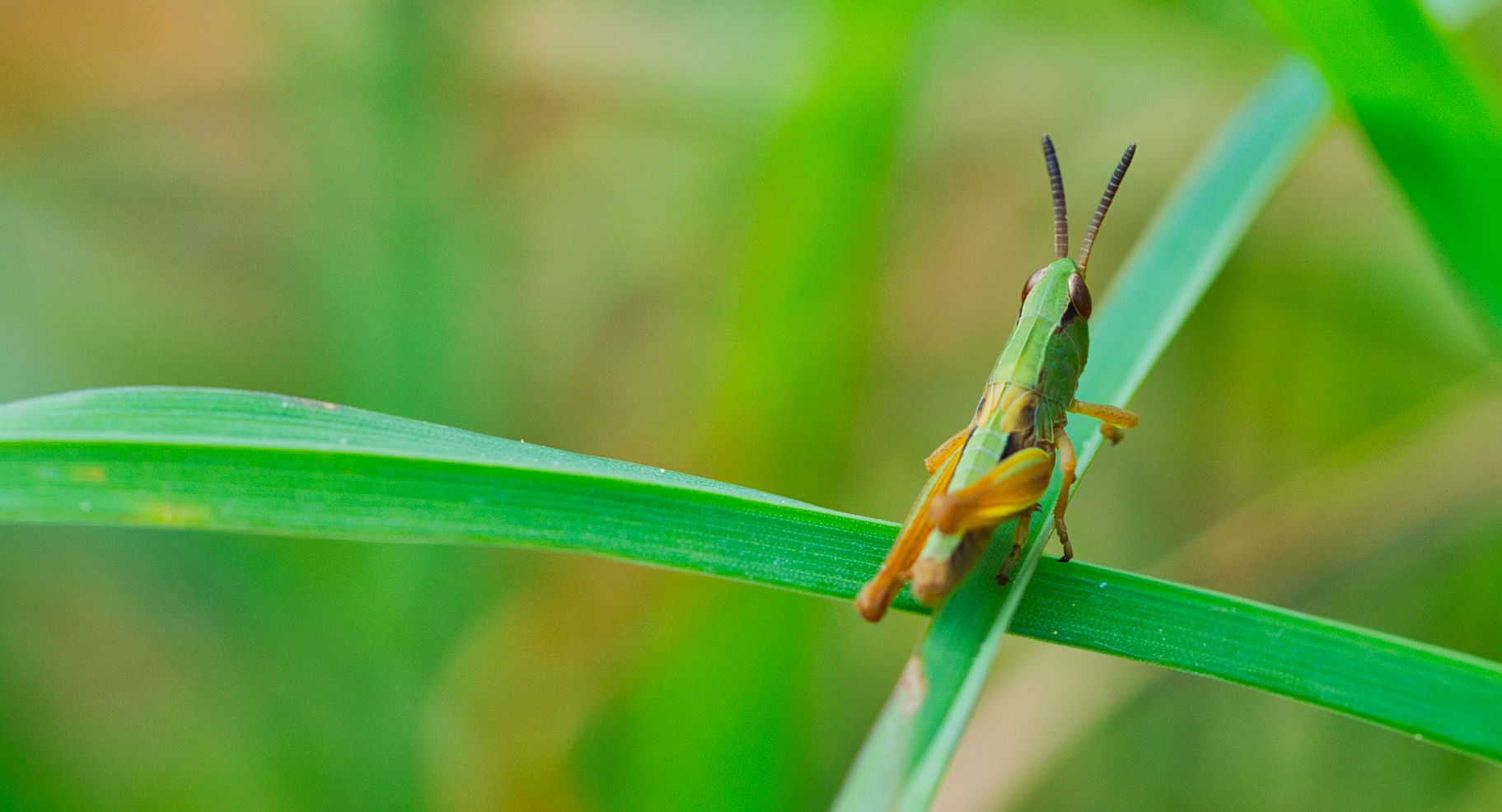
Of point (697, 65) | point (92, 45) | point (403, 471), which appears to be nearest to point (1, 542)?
point (92, 45)

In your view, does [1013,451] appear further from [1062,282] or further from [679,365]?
[679,365]

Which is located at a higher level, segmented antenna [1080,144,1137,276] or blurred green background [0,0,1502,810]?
segmented antenna [1080,144,1137,276]

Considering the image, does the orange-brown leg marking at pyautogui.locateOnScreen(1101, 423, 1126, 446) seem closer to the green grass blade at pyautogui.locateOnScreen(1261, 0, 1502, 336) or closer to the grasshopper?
the grasshopper

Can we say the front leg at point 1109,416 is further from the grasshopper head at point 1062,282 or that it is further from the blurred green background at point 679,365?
the blurred green background at point 679,365

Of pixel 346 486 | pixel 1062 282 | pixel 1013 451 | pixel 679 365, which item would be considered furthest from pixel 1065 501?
pixel 679 365

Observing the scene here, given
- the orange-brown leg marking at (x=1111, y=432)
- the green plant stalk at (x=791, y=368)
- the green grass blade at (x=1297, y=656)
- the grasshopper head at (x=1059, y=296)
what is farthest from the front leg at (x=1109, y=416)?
the green plant stalk at (x=791, y=368)

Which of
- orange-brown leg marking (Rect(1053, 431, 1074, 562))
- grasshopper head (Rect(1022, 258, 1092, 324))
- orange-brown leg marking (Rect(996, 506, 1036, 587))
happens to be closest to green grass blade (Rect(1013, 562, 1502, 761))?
orange-brown leg marking (Rect(996, 506, 1036, 587))

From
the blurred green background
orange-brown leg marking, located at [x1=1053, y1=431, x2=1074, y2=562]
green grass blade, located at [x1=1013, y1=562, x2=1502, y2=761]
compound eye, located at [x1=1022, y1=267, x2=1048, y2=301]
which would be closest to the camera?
green grass blade, located at [x1=1013, y1=562, x2=1502, y2=761]
